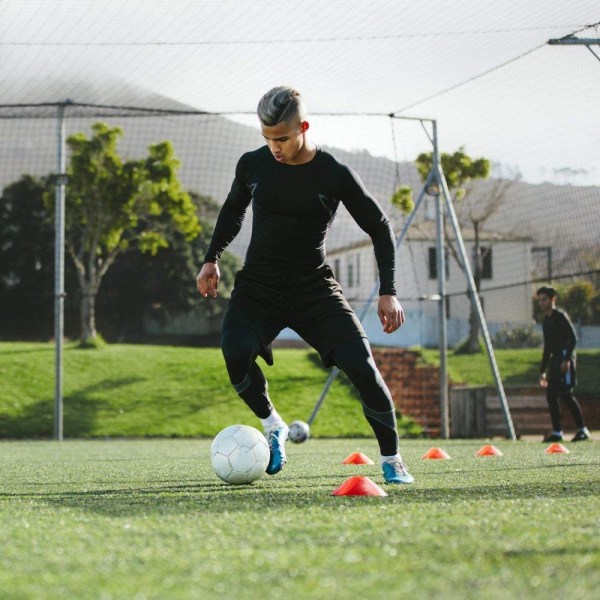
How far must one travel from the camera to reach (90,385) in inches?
762

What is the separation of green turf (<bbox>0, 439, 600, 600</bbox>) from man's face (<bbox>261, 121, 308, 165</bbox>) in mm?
1678

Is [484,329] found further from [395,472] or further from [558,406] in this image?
[395,472]

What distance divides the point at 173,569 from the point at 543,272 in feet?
83.3

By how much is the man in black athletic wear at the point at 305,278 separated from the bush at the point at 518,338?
18892 mm

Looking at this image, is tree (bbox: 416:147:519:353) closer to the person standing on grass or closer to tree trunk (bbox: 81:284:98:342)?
tree trunk (bbox: 81:284:98:342)

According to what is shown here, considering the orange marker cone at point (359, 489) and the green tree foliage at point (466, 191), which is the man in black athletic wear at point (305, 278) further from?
the green tree foliage at point (466, 191)

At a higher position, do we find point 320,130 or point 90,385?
point 320,130

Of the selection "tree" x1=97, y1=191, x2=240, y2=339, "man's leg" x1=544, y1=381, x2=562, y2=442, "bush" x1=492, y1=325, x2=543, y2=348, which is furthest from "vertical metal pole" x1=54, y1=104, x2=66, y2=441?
"bush" x1=492, y1=325, x2=543, y2=348

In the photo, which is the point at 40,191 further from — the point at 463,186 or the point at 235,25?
the point at 235,25

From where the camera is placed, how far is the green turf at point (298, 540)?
230cm

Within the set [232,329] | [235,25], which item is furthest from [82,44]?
[232,329]

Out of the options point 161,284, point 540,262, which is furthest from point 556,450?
point 161,284

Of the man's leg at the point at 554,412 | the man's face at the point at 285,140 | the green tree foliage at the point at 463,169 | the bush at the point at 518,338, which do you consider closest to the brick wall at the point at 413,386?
the bush at the point at 518,338

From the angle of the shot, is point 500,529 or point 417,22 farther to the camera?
point 417,22
